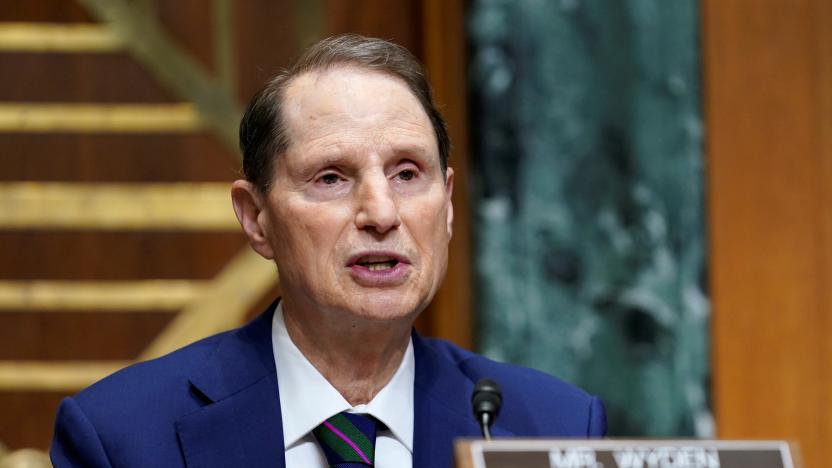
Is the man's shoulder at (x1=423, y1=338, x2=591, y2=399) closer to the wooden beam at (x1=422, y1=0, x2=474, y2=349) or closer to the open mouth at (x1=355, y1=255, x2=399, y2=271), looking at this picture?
the open mouth at (x1=355, y1=255, x2=399, y2=271)

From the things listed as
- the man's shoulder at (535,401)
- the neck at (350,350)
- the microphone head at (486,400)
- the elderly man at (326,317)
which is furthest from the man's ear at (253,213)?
the microphone head at (486,400)

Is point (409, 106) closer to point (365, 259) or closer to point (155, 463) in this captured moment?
point (365, 259)

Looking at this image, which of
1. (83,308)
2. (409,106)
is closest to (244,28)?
(83,308)

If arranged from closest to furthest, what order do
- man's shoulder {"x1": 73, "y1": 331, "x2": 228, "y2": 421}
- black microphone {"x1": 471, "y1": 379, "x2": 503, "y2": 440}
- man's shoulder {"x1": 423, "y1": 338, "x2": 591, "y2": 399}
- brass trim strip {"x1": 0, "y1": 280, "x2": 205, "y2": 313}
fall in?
black microphone {"x1": 471, "y1": 379, "x2": 503, "y2": 440}
man's shoulder {"x1": 73, "y1": 331, "x2": 228, "y2": 421}
man's shoulder {"x1": 423, "y1": 338, "x2": 591, "y2": 399}
brass trim strip {"x1": 0, "y1": 280, "x2": 205, "y2": 313}

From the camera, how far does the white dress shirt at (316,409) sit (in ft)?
7.52

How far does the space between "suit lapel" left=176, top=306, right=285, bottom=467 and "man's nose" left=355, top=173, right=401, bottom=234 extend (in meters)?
0.36

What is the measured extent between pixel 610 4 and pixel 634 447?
7.13 ft

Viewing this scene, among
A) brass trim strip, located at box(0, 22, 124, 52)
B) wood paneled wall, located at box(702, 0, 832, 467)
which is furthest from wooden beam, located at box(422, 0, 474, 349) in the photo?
brass trim strip, located at box(0, 22, 124, 52)

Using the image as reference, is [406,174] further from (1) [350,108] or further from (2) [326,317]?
(2) [326,317]

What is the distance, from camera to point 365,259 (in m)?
2.22

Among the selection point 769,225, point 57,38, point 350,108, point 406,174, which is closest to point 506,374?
point 406,174

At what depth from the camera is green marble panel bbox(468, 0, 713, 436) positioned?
3691 mm

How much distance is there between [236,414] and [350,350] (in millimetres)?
220

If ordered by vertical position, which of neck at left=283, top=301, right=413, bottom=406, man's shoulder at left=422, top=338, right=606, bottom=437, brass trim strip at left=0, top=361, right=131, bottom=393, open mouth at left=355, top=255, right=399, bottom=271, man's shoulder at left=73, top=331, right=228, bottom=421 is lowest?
brass trim strip at left=0, top=361, right=131, bottom=393
